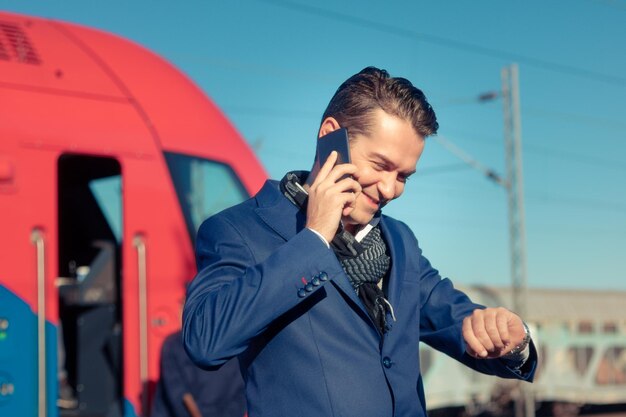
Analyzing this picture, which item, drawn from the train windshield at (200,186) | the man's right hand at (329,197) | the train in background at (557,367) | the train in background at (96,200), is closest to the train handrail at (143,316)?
the train in background at (96,200)

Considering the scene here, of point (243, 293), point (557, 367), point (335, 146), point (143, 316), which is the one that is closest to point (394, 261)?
point (335, 146)

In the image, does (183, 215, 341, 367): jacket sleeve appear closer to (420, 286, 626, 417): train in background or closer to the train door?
the train door

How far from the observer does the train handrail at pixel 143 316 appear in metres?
5.21

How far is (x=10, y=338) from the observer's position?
483 cm

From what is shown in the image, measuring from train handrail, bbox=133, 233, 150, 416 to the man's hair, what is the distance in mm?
3246

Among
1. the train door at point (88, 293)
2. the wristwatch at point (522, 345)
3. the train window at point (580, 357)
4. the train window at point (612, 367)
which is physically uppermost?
the wristwatch at point (522, 345)

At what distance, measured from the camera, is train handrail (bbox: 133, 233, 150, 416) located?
521 cm

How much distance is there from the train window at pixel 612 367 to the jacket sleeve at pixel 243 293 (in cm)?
1899

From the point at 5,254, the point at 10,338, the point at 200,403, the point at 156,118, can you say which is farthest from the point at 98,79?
the point at 200,403

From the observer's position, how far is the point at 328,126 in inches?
89.6

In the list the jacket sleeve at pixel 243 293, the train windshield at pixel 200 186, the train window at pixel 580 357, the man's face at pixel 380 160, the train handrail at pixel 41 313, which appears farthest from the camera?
the train window at pixel 580 357

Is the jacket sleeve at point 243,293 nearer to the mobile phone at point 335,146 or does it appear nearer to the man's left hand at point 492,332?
the mobile phone at point 335,146

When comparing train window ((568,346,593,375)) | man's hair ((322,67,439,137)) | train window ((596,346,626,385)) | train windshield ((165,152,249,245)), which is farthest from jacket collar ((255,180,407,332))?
train window ((596,346,626,385))

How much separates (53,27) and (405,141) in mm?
4091
